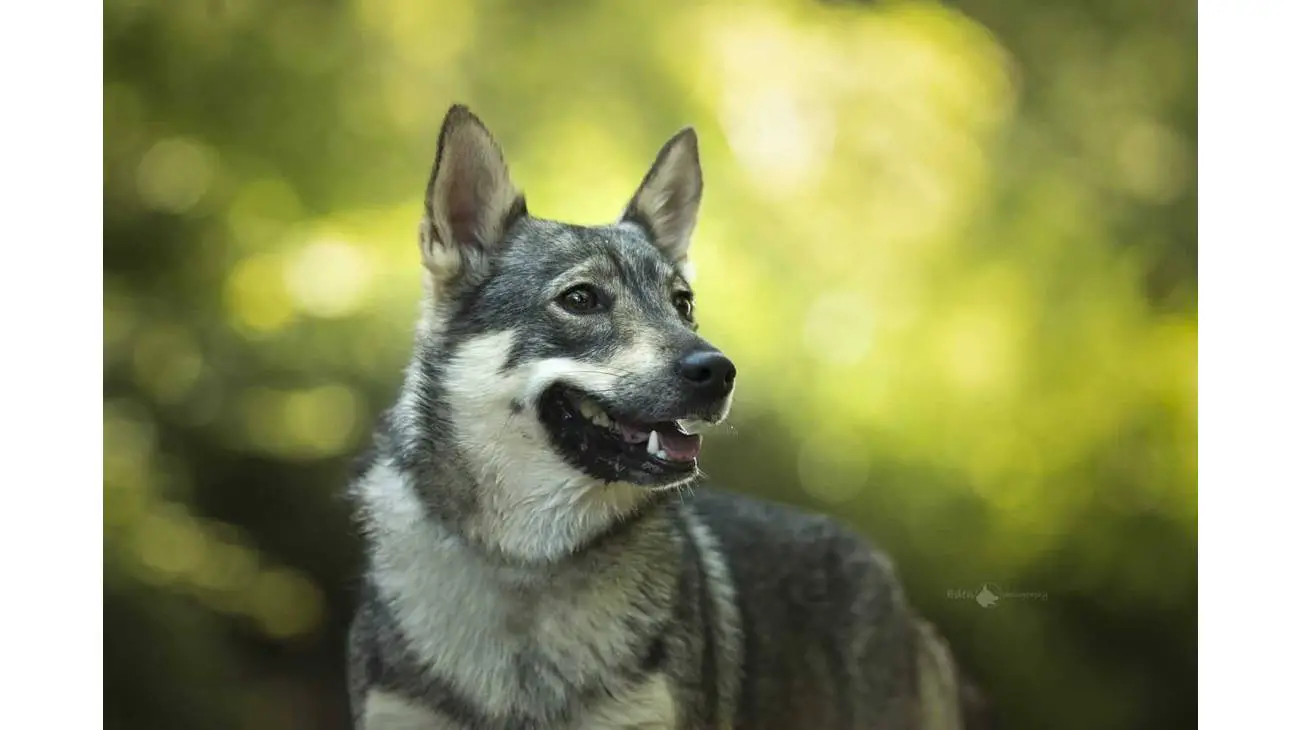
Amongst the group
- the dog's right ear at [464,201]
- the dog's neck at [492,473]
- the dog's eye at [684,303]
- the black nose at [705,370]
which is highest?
the dog's right ear at [464,201]

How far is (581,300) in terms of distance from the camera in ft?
5.94

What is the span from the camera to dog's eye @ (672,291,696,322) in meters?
1.93

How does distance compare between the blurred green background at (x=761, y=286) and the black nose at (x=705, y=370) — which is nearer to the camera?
the black nose at (x=705, y=370)

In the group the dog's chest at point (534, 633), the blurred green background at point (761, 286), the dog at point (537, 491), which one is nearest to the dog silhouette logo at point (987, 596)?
the blurred green background at point (761, 286)

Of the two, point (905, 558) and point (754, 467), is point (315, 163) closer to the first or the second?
point (754, 467)

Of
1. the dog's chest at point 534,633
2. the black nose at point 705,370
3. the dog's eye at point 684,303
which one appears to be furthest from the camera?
the dog's eye at point 684,303

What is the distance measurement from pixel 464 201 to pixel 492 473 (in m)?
0.53

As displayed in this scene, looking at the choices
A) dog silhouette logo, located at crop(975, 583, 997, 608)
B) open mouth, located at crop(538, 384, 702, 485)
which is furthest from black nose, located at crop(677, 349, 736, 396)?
dog silhouette logo, located at crop(975, 583, 997, 608)

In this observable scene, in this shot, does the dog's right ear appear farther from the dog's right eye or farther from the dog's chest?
the dog's chest

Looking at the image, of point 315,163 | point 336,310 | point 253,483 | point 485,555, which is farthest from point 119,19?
point 485,555

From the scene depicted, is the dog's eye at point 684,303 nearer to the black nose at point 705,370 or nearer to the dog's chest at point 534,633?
the black nose at point 705,370

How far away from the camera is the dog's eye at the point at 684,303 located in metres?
1.93

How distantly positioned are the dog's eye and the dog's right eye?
0.57 ft

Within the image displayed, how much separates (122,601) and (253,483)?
37 cm
